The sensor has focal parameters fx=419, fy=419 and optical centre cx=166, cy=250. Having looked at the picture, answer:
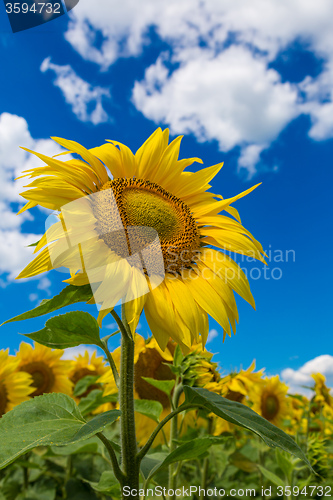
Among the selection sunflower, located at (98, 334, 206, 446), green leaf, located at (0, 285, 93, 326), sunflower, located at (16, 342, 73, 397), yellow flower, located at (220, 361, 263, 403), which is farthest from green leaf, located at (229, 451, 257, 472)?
green leaf, located at (0, 285, 93, 326)

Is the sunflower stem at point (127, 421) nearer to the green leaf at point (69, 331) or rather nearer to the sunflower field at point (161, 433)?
the green leaf at point (69, 331)

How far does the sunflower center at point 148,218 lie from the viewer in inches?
70.7

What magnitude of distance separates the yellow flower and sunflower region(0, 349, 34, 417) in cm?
178

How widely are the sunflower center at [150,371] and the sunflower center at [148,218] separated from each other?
Result: 1.50 m

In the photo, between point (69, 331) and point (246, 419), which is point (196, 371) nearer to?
point (246, 419)

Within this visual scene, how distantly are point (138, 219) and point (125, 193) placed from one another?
0.54 feet

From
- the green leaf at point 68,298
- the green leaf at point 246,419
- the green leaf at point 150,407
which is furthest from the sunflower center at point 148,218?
the green leaf at point 150,407

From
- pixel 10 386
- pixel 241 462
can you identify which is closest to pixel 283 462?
pixel 241 462

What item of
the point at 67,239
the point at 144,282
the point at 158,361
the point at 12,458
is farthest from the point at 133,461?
the point at 158,361

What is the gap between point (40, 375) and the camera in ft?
14.1

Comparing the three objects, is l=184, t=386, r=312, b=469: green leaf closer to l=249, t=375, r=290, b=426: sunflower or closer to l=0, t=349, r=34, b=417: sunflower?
l=0, t=349, r=34, b=417: sunflower

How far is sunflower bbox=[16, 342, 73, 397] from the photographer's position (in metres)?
4.26

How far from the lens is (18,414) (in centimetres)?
162

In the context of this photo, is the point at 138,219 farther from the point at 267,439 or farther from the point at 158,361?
the point at 158,361
